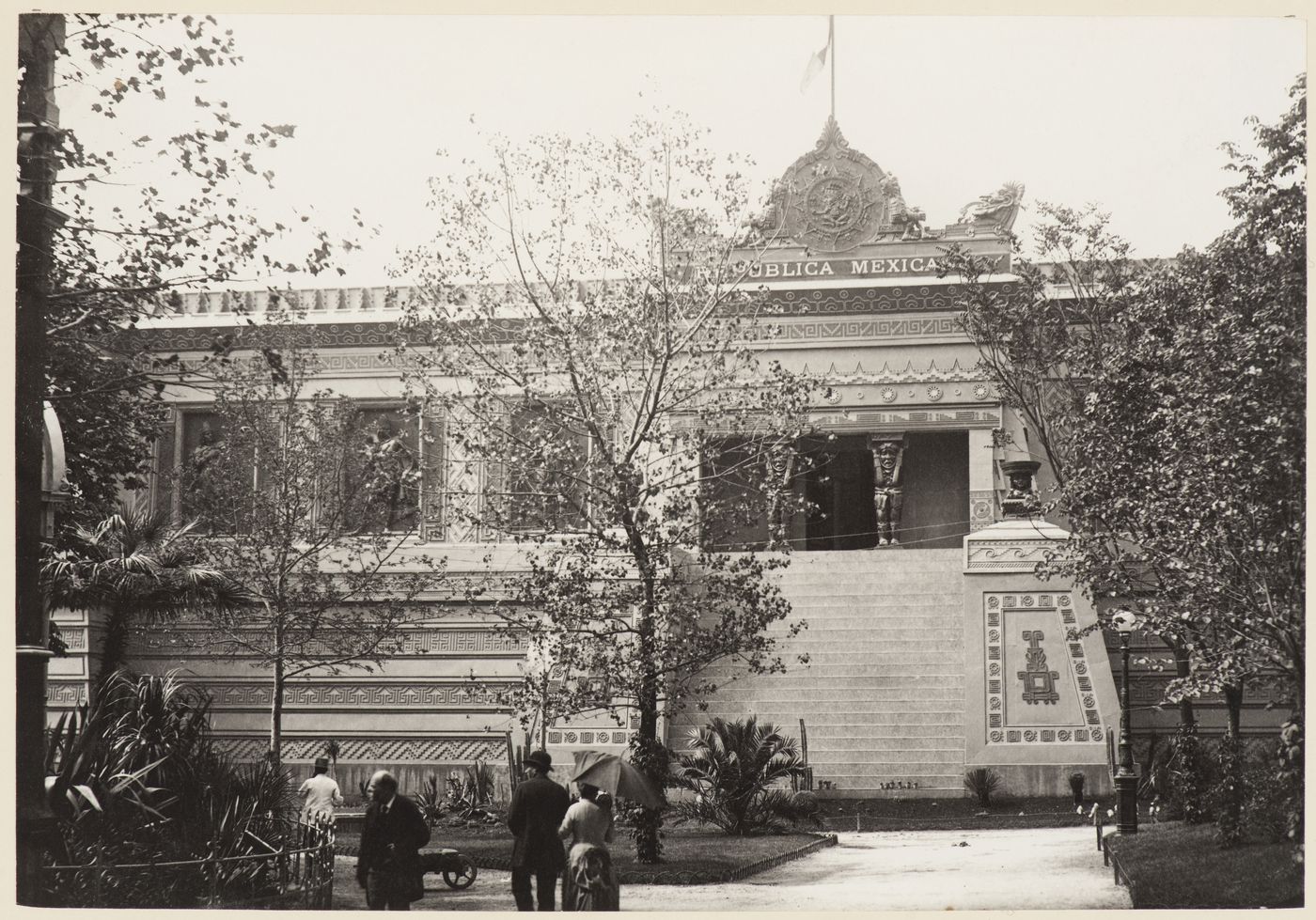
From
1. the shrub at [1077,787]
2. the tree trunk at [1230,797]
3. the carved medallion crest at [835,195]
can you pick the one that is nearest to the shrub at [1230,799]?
the tree trunk at [1230,797]

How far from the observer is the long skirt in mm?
9852

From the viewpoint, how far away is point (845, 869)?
1377cm

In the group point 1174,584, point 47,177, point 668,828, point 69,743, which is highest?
point 47,177

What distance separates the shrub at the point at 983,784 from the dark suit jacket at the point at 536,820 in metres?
8.95

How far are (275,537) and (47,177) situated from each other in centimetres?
1137

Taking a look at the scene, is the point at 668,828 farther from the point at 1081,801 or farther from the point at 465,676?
the point at 465,676

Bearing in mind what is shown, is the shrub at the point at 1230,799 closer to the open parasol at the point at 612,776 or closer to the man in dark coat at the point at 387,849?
the open parasol at the point at 612,776

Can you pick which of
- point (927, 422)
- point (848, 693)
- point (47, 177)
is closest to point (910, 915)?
point (47, 177)

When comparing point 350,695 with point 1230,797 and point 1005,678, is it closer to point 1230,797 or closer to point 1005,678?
point 1005,678

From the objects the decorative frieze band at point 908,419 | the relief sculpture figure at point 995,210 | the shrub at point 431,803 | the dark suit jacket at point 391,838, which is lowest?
the shrub at point 431,803

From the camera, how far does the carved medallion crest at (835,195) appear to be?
26156 mm

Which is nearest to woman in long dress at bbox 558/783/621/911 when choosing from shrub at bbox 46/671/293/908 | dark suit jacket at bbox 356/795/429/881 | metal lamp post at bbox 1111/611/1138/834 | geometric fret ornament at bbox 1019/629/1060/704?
dark suit jacket at bbox 356/795/429/881

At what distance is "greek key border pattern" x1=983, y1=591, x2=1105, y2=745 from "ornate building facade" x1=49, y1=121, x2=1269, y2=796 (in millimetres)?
25

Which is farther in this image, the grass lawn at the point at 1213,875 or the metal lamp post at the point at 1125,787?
the metal lamp post at the point at 1125,787
